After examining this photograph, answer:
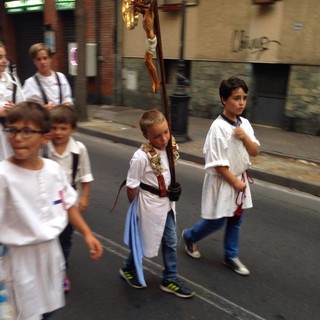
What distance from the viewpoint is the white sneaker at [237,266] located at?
3.51 m

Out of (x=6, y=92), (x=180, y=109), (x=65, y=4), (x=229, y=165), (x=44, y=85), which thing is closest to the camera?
(x=229, y=165)

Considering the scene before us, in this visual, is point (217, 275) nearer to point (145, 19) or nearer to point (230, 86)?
point (230, 86)

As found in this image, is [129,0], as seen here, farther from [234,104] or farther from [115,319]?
[115,319]

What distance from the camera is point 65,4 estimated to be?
15.1 meters

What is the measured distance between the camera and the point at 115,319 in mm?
2854

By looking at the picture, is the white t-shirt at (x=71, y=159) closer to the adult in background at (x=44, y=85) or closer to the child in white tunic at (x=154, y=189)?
the child in white tunic at (x=154, y=189)

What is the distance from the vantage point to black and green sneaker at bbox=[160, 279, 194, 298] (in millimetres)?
3129

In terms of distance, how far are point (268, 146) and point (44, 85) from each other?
5.34m

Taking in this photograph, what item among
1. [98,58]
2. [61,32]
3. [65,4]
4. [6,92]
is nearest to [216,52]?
[98,58]

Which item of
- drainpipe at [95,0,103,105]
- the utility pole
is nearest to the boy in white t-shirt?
the utility pole

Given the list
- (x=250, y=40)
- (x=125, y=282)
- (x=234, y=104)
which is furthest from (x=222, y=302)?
(x=250, y=40)

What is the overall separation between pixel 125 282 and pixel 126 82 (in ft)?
36.9

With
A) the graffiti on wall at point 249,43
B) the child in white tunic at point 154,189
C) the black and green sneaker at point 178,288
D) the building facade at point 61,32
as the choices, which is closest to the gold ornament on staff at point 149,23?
the child in white tunic at point 154,189

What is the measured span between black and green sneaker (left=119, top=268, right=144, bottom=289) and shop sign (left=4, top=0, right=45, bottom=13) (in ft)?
51.5
